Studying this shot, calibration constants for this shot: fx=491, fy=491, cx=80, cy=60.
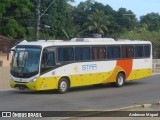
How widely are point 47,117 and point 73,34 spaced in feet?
208

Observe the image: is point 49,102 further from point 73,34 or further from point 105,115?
point 73,34

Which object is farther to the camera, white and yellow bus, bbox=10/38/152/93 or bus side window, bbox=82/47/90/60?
bus side window, bbox=82/47/90/60

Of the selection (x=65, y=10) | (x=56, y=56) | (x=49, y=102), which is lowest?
(x=49, y=102)

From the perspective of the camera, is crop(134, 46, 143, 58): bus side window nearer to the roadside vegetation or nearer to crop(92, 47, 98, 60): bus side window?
crop(92, 47, 98, 60): bus side window

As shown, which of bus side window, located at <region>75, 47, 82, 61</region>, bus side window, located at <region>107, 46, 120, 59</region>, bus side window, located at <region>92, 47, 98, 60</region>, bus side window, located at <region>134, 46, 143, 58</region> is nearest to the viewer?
bus side window, located at <region>75, 47, 82, 61</region>

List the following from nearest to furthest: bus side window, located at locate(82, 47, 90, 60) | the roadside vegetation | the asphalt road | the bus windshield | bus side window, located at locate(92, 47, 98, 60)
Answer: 1. the asphalt road
2. the bus windshield
3. bus side window, located at locate(82, 47, 90, 60)
4. bus side window, located at locate(92, 47, 98, 60)
5. the roadside vegetation

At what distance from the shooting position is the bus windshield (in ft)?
74.5

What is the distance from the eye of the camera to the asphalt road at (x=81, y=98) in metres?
18.2

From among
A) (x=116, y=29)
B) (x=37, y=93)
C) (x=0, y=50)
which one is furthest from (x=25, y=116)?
(x=116, y=29)

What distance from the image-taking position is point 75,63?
80.0ft

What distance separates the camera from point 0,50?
206 feet

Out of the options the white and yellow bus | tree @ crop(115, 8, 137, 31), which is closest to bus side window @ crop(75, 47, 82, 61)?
the white and yellow bus

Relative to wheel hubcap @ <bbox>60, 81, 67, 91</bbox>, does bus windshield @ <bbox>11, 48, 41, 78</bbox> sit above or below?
above

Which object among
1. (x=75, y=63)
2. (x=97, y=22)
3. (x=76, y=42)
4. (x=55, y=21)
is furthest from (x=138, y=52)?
(x=97, y=22)
